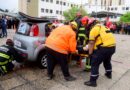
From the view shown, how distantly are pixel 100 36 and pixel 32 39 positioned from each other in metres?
1.99

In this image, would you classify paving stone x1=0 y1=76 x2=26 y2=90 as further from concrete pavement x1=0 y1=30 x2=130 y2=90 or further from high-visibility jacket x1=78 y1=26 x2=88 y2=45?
high-visibility jacket x1=78 y1=26 x2=88 y2=45

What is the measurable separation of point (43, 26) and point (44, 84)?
1862 millimetres

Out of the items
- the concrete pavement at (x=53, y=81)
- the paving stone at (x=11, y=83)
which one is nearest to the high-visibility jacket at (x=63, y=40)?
the concrete pavement at (x=53, y=81)

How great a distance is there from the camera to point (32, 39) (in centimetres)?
572

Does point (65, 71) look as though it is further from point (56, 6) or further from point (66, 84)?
point (56, 6)

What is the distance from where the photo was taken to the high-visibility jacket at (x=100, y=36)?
189 inches

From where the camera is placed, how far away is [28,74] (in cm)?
569

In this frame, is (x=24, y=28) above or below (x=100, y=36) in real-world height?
above

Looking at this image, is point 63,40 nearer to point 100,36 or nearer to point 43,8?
point 100,36

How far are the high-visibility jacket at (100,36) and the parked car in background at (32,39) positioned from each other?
1.73 m

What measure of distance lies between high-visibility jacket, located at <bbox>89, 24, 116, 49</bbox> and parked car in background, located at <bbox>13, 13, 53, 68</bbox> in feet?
5.67

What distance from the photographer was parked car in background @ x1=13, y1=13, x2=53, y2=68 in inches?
225

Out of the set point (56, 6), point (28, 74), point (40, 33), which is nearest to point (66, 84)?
point (28, 74)

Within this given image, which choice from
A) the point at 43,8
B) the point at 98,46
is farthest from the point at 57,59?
the point at 43,8
